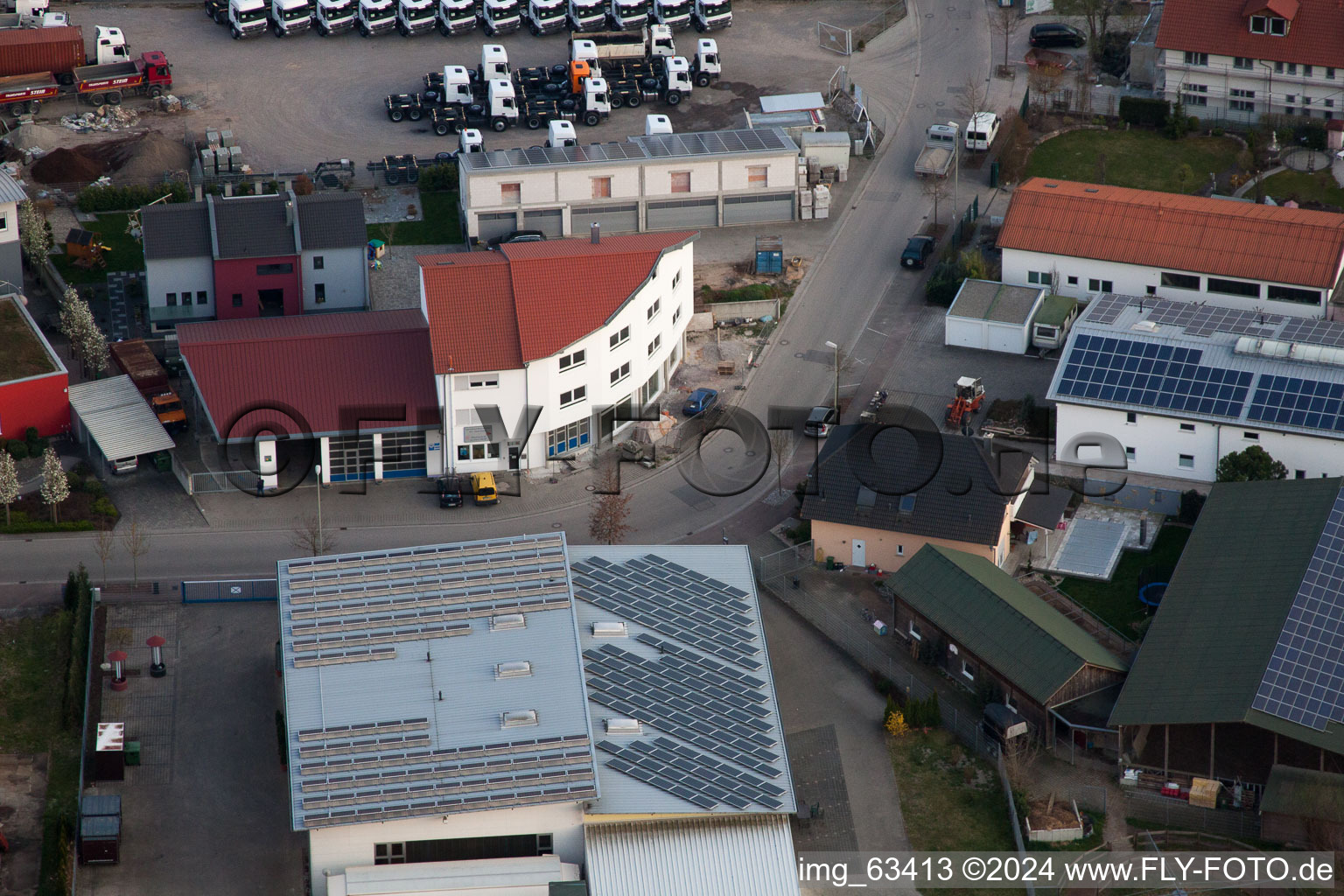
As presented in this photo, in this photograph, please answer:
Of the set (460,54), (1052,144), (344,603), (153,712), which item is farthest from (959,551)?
(460,54)

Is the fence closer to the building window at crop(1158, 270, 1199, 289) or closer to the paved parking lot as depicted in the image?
the paved parking lot

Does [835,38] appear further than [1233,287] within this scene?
Yes

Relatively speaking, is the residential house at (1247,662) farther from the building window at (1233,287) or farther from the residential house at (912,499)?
the building window at (1233,287)

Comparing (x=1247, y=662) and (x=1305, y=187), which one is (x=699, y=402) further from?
(x=1305, y=187)

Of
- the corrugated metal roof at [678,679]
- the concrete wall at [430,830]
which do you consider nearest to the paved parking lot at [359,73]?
the corrugated metal roof at [678,679]

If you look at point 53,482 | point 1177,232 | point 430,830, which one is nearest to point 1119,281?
point 1177,232
